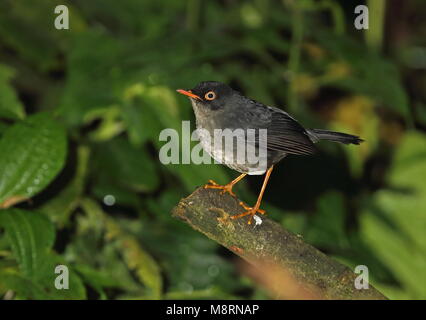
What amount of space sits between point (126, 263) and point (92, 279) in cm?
84

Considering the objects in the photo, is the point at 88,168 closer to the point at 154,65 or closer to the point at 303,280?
the point at 154,65

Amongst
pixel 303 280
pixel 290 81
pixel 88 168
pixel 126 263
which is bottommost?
pixel 126 263

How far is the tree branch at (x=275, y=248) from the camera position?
2717 millimetres

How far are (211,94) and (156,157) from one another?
2073mm

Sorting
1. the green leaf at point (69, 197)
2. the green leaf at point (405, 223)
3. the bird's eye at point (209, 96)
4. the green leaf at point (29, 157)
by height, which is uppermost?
the bird's eye at point (209, 96)

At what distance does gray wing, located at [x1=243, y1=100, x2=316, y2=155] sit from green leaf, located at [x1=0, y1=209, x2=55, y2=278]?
1338mm

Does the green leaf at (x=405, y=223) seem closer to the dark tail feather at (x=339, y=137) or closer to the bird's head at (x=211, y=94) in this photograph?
the dark tail feather at (x=339, y=137)

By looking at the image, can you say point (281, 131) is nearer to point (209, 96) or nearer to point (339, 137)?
point (339, 137)

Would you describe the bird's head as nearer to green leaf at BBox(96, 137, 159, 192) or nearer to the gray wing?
the gray wing

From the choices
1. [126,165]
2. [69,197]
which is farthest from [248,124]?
[69,197]

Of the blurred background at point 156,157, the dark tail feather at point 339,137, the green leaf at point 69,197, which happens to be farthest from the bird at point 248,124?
the green leaf at point 69,197

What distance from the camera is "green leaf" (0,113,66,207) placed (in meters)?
3.46

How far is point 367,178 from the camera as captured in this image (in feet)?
21.6

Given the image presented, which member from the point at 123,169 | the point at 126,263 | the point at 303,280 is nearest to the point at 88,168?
the point at 123,169
